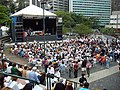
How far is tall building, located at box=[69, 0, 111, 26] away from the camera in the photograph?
186 m

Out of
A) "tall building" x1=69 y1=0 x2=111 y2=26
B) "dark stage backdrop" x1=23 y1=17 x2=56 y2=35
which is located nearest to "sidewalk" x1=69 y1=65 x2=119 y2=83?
"dark stage backdrop" x1=23 y1=17 x2=56 y2=35

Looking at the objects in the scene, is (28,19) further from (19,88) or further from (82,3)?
(82,3)

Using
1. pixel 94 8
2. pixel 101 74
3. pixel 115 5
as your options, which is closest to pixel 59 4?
pixel 94 8

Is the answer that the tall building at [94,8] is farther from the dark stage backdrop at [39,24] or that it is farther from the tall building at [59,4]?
the dark stage backdrop at [39,24]

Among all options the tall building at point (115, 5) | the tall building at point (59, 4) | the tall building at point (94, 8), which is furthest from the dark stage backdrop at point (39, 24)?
the tall building at point (115, 5)

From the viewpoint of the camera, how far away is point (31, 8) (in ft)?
154

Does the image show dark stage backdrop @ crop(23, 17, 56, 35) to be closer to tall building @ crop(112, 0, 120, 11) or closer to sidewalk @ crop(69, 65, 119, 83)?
sidewalk @ crop(69, 65, 119, 83)

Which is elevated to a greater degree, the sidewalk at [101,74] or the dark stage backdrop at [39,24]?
the dark stage backdrop at [39,24]

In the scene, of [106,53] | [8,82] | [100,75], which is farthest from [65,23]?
[8,82]

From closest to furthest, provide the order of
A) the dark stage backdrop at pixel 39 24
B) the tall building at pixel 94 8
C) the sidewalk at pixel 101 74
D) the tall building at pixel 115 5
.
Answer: the sidewalk at pixel 101 74 → the dark stage backdrop at pixel 39 24 → the tall building at pixel 94 8 → the tall building at pixel 115 5

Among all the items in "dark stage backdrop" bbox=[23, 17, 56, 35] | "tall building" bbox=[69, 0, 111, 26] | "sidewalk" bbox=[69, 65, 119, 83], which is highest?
"dark stage backdrop" bbox=[23, 17, 56, 35]

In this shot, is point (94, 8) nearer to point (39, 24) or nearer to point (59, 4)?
point (59, 4)

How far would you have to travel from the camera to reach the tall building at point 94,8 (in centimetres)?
18638

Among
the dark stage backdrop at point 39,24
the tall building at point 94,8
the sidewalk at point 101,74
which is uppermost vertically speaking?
the dark stage backdrop at point 39,24
